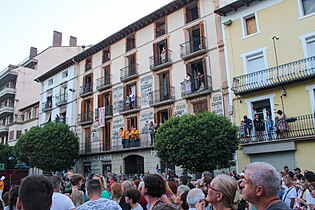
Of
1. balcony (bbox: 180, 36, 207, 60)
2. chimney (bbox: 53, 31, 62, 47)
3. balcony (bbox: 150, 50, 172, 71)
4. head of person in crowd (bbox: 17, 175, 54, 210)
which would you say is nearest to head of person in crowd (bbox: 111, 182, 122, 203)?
head of person in crowd (bbox: 17, 175, 54, 210)

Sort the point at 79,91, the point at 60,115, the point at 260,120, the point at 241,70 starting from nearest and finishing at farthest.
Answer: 1. the point at 260,120
2. the point at 241,70
3. the point at 79,91
4. the point at 60,115

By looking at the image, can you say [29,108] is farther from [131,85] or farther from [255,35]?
[255,35]

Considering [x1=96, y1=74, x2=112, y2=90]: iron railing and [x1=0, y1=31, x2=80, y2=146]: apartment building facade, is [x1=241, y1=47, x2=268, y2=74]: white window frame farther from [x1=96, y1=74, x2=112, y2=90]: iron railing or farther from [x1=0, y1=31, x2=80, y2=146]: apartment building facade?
[x1=0, y1=31, x2=80, y2=146]: apartment building facade

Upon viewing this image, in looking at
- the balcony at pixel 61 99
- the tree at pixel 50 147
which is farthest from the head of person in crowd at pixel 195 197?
the balcony at pixel 61 99

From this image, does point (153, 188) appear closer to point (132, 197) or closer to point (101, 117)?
point (132, 197)

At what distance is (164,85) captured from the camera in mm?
21516

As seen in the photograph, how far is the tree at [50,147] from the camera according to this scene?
2511 centimetres

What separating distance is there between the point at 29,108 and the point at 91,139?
15447mm

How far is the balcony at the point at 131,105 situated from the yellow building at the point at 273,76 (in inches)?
318

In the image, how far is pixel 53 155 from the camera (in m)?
25.0

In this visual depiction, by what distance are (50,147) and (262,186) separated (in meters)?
25.0

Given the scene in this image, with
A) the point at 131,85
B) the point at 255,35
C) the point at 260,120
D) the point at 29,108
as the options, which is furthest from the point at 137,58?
the point at 29,108

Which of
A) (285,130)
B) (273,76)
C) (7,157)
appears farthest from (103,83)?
(285,130)

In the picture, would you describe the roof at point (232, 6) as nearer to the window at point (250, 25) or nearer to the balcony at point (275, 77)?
the window at point (250, 25)
